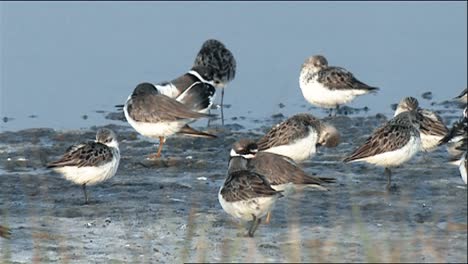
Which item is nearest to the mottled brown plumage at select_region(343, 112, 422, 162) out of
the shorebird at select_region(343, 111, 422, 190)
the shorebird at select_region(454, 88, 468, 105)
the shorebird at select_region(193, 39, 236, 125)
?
the shorebird at select_region(343, 111, 422, 190)

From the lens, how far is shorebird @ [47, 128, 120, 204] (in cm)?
1105

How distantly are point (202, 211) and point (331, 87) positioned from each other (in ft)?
18.0

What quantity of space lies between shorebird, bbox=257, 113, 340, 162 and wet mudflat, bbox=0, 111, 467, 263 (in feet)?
1.10

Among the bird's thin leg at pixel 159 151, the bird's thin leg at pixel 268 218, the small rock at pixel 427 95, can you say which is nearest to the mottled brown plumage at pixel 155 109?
the bird's thin leg at pixel 159 151

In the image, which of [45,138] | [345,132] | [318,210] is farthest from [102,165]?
[345,132]

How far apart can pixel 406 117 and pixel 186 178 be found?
231 cm

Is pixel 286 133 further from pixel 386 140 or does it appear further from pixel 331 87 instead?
pixel 331 87

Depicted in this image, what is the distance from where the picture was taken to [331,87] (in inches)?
621

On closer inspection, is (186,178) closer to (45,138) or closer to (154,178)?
(154,178)

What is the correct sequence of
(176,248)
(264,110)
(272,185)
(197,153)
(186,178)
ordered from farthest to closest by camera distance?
1. (264,110)
2. (197,153)
3. (186,178)
4. (272,185)
5. (176,248)

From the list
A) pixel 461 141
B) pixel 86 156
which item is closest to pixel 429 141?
pixel 461 141

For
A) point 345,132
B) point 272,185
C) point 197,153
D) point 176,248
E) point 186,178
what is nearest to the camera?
point 176,248

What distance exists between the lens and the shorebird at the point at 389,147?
11.7 meters

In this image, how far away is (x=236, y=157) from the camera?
10633 millimetres
